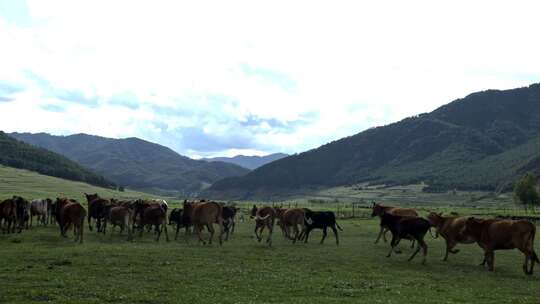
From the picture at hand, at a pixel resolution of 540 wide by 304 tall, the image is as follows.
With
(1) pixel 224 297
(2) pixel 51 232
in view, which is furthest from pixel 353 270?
(2) pixel 51 232

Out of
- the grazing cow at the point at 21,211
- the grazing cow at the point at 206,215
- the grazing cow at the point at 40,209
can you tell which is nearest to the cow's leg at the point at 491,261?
the grazing cow at the point at 206,215

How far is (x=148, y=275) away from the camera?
1747 cm

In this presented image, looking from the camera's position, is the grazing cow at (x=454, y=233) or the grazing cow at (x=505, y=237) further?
the grazing cow at (x=454, y=233)

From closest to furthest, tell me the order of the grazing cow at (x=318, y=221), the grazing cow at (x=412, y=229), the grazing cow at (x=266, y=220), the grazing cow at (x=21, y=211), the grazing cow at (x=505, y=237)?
the grazing cow at (x=505, y=237), the grazing cow at (x=412, y=229), the grazing cow at (x=266, y=220), the grazing cow at (x=318, y=221), the grazing cow at (x=21, y=211)

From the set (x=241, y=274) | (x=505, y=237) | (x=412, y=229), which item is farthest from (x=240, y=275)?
(x=505, y=237)

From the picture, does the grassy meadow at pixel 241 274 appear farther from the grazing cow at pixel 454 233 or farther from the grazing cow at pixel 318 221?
the grazing cow at pixel 318 221

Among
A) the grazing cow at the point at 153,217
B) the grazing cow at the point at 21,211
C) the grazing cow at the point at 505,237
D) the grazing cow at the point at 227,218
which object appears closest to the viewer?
the grazing cow at the point at 505,237

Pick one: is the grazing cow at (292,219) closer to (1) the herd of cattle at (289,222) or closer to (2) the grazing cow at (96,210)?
(1) the herd of cattle at (289,222)

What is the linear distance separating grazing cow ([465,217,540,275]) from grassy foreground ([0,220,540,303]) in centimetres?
71

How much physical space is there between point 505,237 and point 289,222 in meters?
14.3

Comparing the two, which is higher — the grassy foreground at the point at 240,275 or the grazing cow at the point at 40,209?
the grazing cow at the point at 40,209

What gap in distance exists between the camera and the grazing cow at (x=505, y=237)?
21.2m

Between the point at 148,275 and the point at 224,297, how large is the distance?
4205 millimetres

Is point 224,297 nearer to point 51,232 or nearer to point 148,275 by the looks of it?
point 148,275
